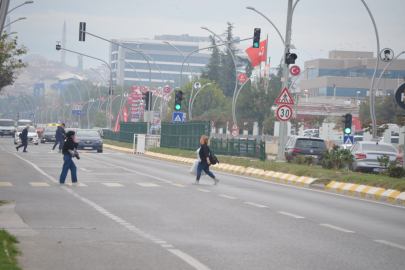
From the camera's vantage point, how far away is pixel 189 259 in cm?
778

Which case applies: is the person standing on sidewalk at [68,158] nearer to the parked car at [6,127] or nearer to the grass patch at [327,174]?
the grass patch at [327,174]

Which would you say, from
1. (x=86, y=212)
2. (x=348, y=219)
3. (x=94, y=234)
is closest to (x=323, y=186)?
(x=348, y=219)

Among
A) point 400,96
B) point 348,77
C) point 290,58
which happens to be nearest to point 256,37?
point 290,58

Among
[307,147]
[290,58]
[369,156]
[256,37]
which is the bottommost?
[369,156]

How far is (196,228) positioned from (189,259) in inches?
108

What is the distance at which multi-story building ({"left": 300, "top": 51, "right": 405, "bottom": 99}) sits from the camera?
138m

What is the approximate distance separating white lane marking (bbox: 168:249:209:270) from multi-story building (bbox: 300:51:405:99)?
129 meters

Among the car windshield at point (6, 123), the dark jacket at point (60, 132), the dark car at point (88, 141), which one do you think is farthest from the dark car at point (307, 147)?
the car windshield at point (6, 123)

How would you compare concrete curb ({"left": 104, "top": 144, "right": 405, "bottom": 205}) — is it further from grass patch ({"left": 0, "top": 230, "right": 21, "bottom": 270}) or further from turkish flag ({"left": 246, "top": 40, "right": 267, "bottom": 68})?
turkish flag ({"left": 246, "top": 40, "right": 267, "bottom": 68})

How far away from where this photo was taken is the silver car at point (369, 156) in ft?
78.6

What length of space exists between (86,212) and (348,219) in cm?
490

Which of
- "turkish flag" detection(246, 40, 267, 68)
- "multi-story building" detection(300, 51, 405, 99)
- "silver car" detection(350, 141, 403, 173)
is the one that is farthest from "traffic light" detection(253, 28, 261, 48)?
"multi-story building" detection(300, 51, 405, 99)

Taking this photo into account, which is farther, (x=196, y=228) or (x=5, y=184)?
(x=5, y=184)

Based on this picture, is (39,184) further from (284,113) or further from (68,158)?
(284,113)
